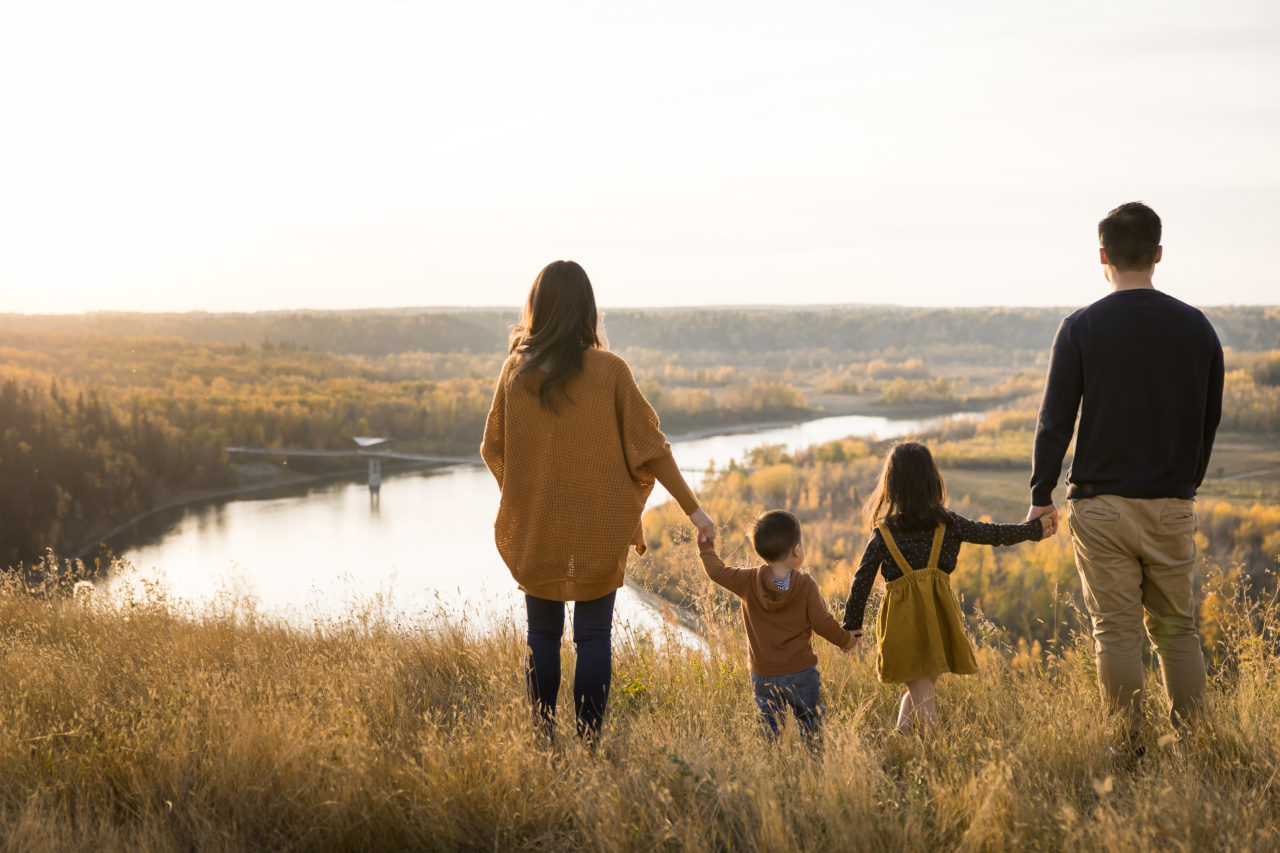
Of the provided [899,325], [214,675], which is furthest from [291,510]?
[899,325]

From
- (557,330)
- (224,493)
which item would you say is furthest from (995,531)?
(224,493)

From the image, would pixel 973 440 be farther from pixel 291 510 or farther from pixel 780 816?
pixel 780 816

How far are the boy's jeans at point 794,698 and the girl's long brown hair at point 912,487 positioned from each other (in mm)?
555

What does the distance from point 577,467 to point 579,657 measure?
1.89 feet

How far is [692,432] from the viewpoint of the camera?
53.5m

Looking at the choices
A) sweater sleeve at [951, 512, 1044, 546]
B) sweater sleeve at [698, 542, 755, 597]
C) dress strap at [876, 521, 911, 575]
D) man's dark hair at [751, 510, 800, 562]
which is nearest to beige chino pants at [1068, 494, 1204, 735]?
sweater sleeve at [951, 512, 1044, 546]

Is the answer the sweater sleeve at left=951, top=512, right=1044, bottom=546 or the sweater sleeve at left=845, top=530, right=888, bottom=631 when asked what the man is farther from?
the sweater sleeve at left=845, top=530, right=888, bottom=631

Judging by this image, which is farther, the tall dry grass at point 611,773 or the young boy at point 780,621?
the young boy at point 780,621

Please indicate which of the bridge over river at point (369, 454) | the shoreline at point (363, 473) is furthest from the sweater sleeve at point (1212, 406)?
the bridge over river at point (369, 454)

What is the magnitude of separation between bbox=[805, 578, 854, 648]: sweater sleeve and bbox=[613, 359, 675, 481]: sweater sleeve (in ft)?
1.99

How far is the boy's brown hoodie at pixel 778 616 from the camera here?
2734 mm

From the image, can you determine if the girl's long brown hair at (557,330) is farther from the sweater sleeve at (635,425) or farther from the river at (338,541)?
the river at (338,541)

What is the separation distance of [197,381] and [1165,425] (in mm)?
54077

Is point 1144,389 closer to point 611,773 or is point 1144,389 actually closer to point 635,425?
point 635,425
